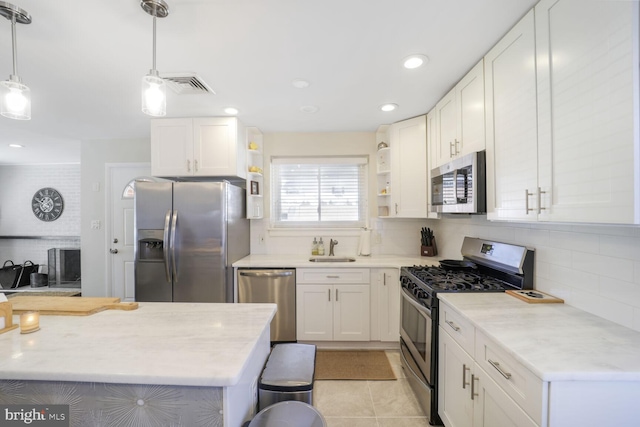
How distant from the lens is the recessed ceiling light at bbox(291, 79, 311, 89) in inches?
82.7

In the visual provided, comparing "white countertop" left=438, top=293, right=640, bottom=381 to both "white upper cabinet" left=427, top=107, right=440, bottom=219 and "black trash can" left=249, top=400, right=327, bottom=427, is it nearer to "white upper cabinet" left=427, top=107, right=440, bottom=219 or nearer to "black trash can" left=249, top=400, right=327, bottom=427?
"black trash can" left=249, top=400, right=327, bottom=427

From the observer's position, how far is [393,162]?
10.1 feet

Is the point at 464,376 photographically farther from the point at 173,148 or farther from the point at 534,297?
the point at 173,148

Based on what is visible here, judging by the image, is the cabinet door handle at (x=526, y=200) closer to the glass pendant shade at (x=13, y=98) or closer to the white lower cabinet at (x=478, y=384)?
the white lower cabinet at (x=478, y=384)

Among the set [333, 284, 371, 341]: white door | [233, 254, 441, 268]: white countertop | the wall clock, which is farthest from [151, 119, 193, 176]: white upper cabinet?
the wall clock

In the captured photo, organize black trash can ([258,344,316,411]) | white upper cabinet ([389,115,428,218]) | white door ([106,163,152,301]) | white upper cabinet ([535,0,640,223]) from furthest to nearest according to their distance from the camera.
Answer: white door ([106,163,152,301]), white upper cabinet ([389,115,428,218]), black trash can ([258,344,316,411]), white upper cabinet ([535,0,640,223])

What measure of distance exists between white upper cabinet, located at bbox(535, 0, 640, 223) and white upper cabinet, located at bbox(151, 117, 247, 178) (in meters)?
2.52

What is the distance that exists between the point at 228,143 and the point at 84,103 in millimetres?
1287

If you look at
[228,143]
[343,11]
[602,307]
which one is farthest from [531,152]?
[228,143]

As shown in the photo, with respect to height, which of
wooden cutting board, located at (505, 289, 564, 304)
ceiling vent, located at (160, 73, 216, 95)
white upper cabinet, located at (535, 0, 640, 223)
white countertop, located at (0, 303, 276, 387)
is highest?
ceiling vent, located at (160, 73, 216, 95)

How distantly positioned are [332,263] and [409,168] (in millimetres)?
1306

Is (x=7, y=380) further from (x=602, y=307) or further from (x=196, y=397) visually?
(x=602, y=307)

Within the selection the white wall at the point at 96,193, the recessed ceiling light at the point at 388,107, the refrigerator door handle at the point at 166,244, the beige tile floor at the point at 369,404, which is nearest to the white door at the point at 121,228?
the white wall at the point at 96,193

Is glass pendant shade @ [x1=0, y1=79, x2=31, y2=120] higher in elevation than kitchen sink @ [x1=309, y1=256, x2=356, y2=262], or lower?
higher
